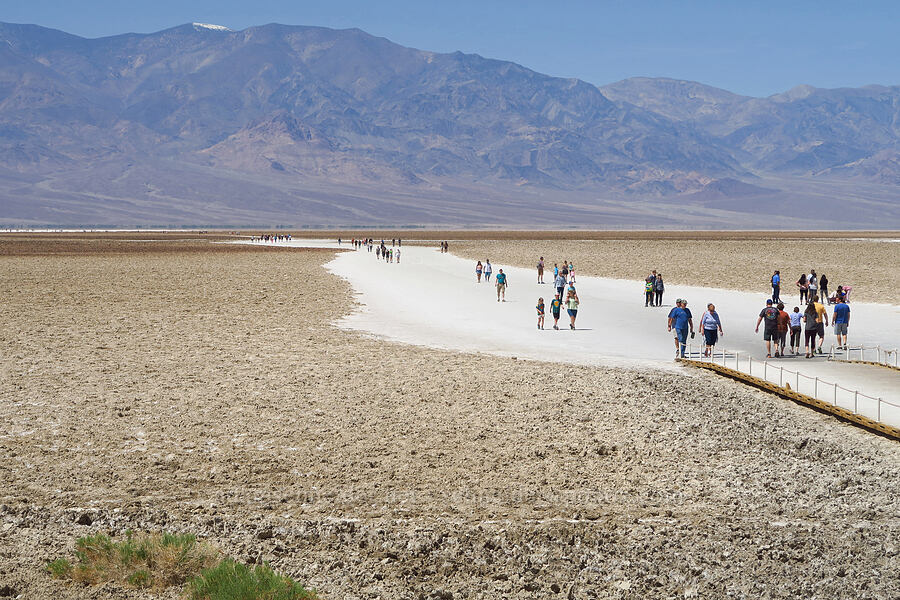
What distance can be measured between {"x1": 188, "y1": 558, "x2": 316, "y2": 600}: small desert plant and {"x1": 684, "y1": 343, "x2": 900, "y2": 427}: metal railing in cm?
754

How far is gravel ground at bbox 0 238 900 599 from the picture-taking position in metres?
7.81

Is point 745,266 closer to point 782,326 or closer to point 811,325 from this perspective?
point 811,325

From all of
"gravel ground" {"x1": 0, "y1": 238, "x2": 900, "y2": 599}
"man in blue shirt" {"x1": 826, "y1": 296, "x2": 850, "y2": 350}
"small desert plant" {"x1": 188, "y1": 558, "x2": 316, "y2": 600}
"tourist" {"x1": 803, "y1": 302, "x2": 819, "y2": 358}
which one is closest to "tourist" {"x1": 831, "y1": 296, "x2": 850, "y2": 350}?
"man in blue shirt" {"x1": 826, "y1": 296, "x2": 850, "y2": 350}

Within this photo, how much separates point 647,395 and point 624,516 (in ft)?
17.7

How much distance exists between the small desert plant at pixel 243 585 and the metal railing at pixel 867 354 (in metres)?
13.0

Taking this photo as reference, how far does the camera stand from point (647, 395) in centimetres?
1413

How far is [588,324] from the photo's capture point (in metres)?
24.3

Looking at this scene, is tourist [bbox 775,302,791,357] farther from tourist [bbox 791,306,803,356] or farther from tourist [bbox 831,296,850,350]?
tourist [bbox 831,296,850,350]

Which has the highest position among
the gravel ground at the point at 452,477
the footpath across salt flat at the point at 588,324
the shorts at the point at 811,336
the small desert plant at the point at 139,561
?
the shorts at the point at 811,336

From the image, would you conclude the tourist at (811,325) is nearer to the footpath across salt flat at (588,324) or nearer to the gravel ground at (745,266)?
the footpath across salt flat at (588,324)

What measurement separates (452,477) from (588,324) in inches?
577

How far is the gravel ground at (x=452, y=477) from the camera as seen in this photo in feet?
25.6

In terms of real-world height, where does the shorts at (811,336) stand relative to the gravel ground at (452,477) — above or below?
above

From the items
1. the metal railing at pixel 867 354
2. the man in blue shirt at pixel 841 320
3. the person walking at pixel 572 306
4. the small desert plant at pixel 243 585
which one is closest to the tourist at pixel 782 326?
the metal railing at pixel 867 354
